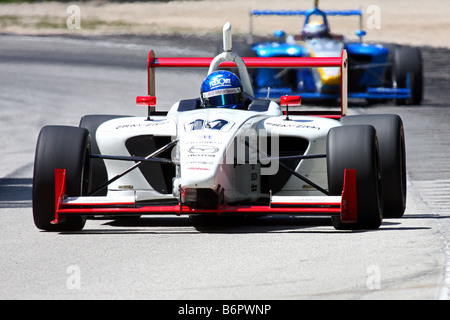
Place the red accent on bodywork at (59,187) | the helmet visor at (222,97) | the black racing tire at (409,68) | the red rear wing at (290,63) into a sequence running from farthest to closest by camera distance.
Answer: the black racing tire at (409,68) → the red rear wing at (290,63) → the helmet visor at (222,97) → the red accent on bodywork at (59,187)

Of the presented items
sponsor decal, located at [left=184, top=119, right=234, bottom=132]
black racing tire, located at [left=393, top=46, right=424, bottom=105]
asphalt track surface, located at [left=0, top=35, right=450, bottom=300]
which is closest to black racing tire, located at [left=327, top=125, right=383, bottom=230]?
asphalt track surface, located at [left=0, top=35, right=450, bottom=300]

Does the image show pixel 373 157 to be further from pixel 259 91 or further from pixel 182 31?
pixel 182 31

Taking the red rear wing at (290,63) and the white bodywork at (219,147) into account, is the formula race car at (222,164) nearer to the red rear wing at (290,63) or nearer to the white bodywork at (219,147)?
the white bodywork at (219,147)

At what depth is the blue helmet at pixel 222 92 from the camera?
9.23 metres

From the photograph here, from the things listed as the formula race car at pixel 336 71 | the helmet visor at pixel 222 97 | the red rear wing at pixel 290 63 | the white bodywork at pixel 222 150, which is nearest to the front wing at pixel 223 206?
the white bodywork at pixel 222 150

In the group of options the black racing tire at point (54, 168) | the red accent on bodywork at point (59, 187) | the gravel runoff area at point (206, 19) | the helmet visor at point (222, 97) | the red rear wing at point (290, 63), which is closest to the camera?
the red accent on bodywork at point (59, 187)

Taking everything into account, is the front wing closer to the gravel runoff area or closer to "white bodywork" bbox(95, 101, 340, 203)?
"white bodywork" bbox(95, 101, 340, 203)

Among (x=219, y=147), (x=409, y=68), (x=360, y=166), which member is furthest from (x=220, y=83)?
(x=409, y=68)

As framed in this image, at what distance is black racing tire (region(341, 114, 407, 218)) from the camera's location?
342 inches

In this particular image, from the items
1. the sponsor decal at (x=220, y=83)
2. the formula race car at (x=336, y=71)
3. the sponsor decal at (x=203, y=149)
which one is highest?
the sponsor decal at (x=220, y=83)

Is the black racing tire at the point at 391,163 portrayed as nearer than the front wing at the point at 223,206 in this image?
No

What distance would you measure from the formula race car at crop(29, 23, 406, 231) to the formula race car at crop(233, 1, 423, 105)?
9.59 metres

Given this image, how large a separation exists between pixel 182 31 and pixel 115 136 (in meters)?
20.2

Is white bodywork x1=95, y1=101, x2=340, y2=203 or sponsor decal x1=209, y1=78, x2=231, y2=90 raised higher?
sponsor decal x1=209, y1=78, x2=231, y2=90
